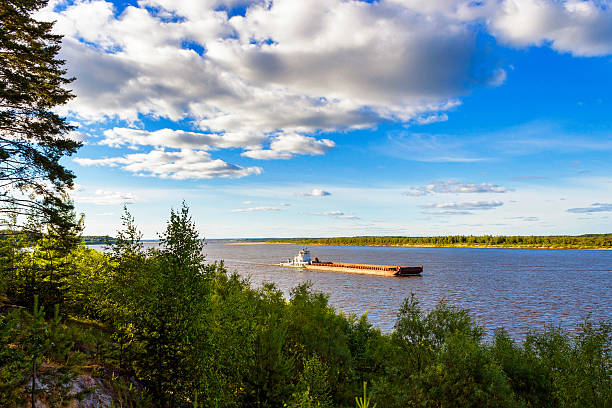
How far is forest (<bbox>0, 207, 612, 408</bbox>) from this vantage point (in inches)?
581

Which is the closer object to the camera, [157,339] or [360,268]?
[157,339]

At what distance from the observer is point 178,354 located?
59.5 ft

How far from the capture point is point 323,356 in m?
29.3

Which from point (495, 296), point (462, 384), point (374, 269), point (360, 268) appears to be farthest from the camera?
point (360, 268)

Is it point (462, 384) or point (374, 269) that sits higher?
point (462, 384)

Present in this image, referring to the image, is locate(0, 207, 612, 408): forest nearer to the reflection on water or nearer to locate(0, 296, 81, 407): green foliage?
locate(0, 296, 81, 407): green foliage

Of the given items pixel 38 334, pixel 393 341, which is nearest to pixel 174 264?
pixel 38 334

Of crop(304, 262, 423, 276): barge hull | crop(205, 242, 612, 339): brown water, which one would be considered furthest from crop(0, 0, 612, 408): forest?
crop(304, 262, 423, 276): barge hull

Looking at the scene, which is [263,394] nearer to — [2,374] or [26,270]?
[2,374]

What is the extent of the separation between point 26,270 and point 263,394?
1963 cm

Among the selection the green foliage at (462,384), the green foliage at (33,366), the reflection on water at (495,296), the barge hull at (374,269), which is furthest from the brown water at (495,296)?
the green foliage at (33,366)

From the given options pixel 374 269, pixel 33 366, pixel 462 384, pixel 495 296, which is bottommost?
pixel 495 296

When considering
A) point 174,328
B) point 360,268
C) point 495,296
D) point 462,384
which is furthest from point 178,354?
point 360,268

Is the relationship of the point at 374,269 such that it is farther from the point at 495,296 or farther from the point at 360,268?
the point at 495,296
